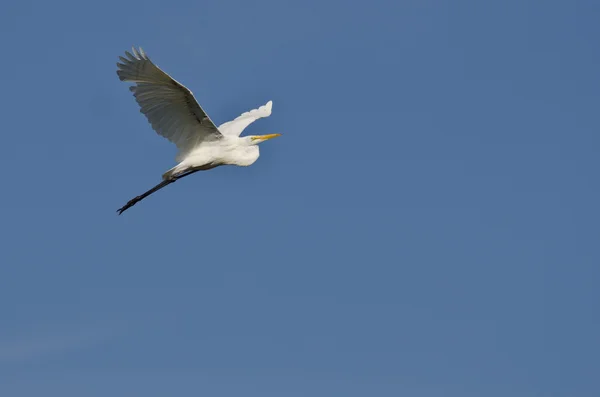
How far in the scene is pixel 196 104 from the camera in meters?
21.1

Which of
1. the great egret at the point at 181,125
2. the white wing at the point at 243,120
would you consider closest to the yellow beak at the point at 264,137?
the great egret at the point at 181,125

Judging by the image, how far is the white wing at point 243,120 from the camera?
25.0 metres

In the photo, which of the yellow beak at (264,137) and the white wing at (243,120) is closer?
the yellow beak at (264,137)

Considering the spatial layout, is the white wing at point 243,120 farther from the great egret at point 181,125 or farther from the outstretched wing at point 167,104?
the outstretched wing at point 167,104

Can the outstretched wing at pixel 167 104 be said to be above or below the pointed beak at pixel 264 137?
below

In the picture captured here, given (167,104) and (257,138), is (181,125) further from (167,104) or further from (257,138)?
(257,138)

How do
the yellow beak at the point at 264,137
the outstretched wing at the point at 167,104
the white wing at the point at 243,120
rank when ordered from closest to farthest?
1. the outstretched wing at the point at 167,104
2. the yellow beak at the point at 264,137
3. the white wing at the point at 243,120

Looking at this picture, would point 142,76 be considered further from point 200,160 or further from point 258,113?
point 258,113

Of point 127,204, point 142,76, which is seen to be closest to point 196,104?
point 142,76

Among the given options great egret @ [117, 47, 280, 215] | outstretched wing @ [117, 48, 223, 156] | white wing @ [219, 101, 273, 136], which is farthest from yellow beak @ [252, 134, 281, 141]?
outstretched wing @ [117, 48, 223, 156]

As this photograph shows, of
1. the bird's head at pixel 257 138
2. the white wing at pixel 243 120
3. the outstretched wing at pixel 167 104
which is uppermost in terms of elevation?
the white wing at pixel 243 120

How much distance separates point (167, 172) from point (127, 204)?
231 centimetres

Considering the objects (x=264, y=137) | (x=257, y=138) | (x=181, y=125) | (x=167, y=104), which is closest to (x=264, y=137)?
(x=264, y=137)

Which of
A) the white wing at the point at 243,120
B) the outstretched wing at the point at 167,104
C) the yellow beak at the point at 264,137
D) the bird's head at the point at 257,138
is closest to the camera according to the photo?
the outstretched wing at the point at 167,104
